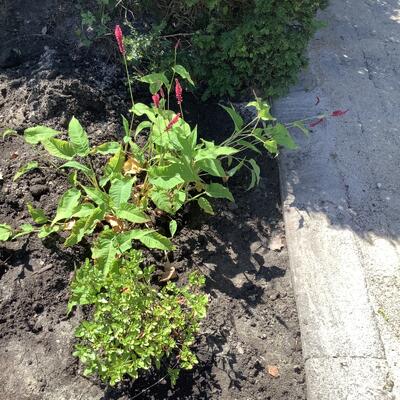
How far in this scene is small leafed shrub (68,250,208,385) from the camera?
7.38 ft

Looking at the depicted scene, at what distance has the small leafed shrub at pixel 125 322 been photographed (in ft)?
7.38

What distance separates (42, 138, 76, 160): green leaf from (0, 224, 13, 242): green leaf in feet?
1.59

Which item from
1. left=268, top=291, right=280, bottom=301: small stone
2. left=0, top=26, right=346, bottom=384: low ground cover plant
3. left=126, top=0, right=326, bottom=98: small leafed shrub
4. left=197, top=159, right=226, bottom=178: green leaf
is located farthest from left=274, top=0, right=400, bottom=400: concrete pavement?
left=197, top=159, right=226, bottom=178: green leaf

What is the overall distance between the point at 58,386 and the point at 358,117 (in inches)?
114

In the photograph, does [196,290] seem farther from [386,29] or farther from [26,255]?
[386,29]

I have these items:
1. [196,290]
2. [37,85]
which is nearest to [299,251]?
[196,290]

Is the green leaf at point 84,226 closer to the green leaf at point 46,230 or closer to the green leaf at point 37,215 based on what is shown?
the green leaf at point 46,230

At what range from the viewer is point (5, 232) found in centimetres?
277

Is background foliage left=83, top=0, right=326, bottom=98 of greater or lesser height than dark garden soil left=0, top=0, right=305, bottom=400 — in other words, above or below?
above

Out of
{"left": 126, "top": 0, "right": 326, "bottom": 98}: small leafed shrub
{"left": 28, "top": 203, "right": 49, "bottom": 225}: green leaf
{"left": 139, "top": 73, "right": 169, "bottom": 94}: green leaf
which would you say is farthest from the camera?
{"left": 126, "top": 0, "right": 326, "bottom": 98}: small leafed shrub

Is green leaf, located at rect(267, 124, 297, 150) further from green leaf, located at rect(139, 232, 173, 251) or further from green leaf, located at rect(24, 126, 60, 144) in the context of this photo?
green leaf, located at rect(24, 126, 60, 144)

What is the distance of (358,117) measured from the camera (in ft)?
13.0

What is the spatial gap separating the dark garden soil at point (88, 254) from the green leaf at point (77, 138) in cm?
53

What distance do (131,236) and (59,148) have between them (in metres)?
0.68
